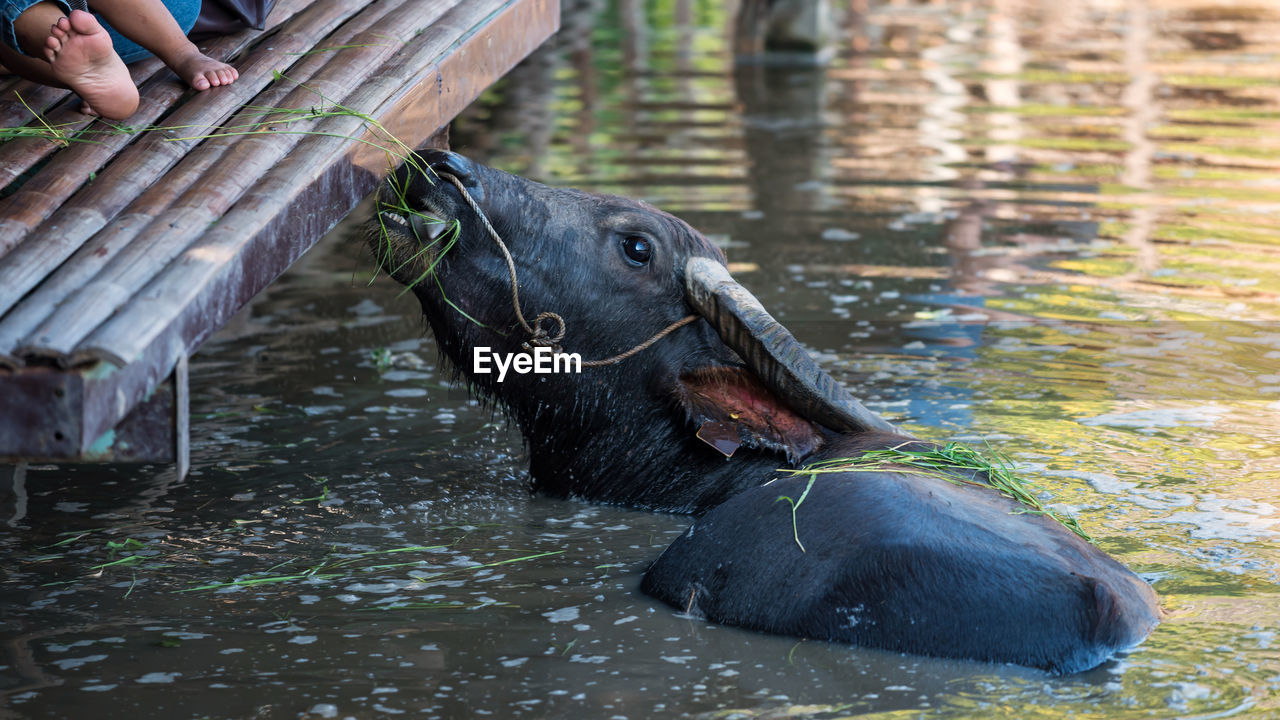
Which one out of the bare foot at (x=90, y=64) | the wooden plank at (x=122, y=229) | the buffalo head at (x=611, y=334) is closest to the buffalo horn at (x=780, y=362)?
the buffalo head at (x=611, y=334)

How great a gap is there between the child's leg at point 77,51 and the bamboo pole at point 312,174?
0.55 m

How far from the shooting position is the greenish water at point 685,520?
13.2 ft

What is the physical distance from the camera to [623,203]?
17.9 ft

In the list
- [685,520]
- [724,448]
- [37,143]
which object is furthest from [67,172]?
[685,520]

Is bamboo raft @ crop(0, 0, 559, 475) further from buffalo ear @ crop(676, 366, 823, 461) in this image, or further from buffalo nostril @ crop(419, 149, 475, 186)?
buffalo ear @ crop(676, 366, 823, 461)

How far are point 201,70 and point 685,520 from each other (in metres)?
2.23

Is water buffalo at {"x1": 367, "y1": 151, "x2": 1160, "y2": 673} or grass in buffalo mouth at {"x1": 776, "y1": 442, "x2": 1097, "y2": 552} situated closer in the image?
water buffalo at {"x1": 367, "y1": 151, "x2": 1160, "y2": 673}

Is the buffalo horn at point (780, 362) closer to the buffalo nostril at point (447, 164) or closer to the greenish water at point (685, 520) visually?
the greenish water at point (685, 520)

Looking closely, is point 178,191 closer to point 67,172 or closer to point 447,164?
point 67,172

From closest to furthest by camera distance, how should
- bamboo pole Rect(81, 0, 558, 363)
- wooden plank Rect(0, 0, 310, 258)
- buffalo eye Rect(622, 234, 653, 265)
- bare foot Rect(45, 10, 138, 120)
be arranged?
bamboo pole Rect(81, 0, 558, 363) < wooden plank Rect(0, 0, 310, 258) < bare foot Rect(45, 10, 138, 120) < buffalo eye Rect(622, 234, 653, 265)

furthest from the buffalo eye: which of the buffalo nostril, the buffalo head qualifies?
the buffalo nostril

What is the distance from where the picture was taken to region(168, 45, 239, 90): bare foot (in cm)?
510

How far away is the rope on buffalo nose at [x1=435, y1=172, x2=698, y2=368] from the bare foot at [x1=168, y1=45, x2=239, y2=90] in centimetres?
78

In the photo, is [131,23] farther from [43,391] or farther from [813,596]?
[813,596]
